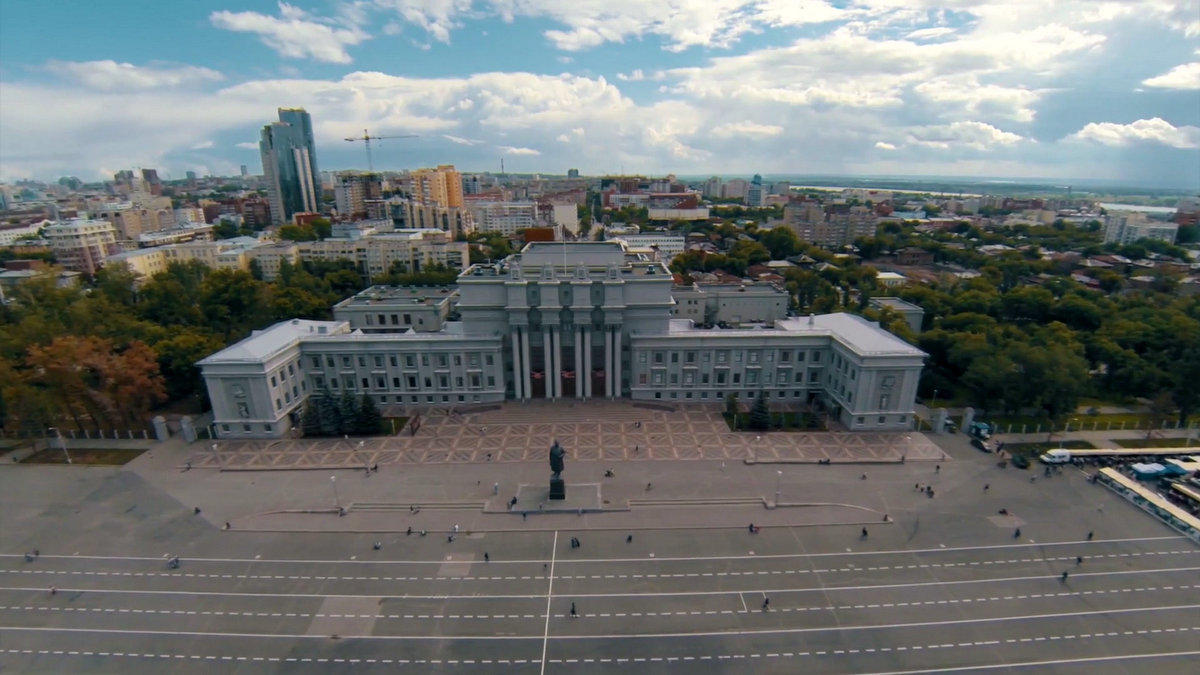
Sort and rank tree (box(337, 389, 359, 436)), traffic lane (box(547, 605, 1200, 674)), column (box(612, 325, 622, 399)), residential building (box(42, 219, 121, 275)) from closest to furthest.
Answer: traffic lane (box(547, 605, 1200, 674)), tree (box(337, 389, 359, 436)), column (box(612, 325, 622, 399)), residential building (box(42, 219, 121, 275))

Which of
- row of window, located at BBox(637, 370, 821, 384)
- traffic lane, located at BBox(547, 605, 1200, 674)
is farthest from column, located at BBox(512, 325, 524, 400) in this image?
traffic lane, located at BBox(547, 605, 1200, 674)

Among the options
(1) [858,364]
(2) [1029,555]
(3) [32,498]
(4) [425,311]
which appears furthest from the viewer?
(4) [425,311]

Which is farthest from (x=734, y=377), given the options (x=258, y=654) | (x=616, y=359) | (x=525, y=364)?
(x=258, y=654)

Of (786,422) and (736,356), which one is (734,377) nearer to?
(736,356)

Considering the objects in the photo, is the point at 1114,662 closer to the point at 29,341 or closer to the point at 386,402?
the point at 386,402

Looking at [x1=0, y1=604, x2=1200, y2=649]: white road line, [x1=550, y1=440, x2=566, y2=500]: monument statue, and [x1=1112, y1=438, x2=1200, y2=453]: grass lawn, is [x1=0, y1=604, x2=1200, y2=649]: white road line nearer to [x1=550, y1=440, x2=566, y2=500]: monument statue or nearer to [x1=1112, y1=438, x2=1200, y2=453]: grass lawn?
[x1=550, y1=440, x2=566, y2=500]: monument statue

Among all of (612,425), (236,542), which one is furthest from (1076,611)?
(236,542)
